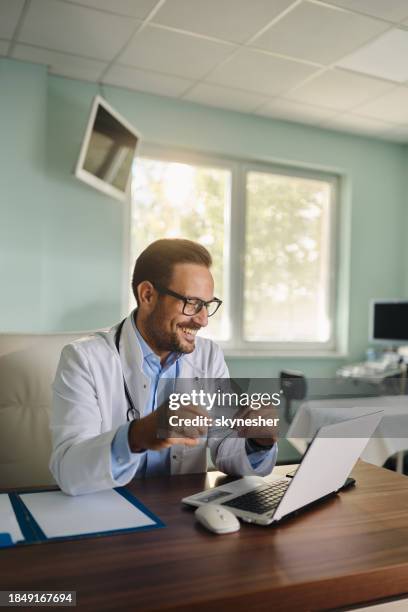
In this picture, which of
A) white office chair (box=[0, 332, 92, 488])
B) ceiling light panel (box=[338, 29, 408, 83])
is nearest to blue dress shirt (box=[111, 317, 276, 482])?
white office chair (box=[0, 332, 92, 488])

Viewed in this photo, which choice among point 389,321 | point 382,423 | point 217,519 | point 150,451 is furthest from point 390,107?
point 217,519

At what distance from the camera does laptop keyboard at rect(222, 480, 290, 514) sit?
3.79 ft

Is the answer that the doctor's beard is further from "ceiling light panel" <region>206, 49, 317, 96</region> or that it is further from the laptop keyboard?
"ceiling light panel" <region>206, 49, 317, 96</region>

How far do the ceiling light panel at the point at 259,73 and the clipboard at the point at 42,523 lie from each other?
9.86 feet

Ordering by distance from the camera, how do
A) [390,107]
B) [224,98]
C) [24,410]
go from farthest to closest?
[390,107]
[224,98]
[24,410]

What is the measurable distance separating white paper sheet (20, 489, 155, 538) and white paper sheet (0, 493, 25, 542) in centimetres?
4

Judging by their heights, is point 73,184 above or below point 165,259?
above

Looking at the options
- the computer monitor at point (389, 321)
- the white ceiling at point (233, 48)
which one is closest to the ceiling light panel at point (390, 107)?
the white ceiling at point (233, 48)

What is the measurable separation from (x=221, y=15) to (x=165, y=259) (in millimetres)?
2028

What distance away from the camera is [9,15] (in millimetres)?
3076

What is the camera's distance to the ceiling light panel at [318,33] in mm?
3033

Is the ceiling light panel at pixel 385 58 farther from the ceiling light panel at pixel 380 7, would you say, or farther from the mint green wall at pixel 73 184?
the mint green wall at pixel 73 184

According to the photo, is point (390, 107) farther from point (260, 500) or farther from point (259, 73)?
point (260, 500)

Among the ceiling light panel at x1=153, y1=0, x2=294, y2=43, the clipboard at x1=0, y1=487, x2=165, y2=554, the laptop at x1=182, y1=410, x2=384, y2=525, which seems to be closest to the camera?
the clipboard at x1=0, y1=487, x2=165, y2=554
